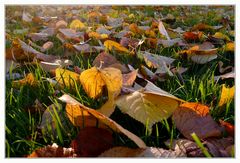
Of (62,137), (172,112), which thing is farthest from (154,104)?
(62,137)

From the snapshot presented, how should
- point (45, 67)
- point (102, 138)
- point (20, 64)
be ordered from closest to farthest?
point (102, 138) < point (45, 67) < point (20, 64)

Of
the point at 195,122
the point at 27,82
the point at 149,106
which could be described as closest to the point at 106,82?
the point at 149,106

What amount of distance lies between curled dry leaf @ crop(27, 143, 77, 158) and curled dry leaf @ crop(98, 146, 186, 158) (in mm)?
76

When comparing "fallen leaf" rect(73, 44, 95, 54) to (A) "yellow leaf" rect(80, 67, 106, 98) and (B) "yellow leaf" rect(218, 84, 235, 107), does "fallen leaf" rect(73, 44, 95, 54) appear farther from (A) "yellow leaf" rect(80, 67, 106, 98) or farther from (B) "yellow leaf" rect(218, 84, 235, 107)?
(B) "yellow leaf" rect(218, 84, 235, 107)

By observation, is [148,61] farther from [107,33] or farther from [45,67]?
[107,33]

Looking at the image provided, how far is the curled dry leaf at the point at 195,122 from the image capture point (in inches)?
32.0

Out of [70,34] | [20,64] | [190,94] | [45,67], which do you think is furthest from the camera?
[70,34]

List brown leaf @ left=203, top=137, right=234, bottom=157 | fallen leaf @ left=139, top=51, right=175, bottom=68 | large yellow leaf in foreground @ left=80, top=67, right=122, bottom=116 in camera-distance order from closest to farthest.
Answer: brown leaf @ left=203, top=137, right=234, bottom=157 → large yellow leaf in foreground @ left=80, top=67, right=122, bottom=116 → fallen leaf @ left=139, top=51, right=175, bottom=68

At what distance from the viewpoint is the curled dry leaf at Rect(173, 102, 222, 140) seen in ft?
2.67

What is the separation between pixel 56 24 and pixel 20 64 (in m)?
1.01

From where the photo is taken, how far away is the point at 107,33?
2014mm

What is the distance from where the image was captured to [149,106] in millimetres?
833

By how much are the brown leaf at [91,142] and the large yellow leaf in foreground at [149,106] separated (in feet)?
0.27

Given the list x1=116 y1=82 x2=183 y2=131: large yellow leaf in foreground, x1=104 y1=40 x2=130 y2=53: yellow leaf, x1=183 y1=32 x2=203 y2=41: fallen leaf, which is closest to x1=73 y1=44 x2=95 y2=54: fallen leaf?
x1=104 y1=40 x2=130 y2=53: yellow leaf
